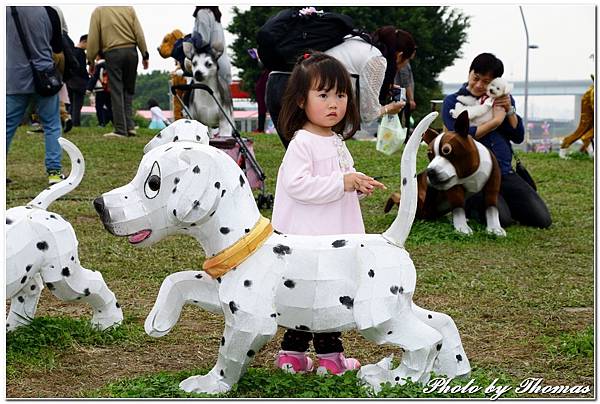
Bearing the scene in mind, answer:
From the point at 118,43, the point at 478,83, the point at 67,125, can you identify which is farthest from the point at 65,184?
Result: the point at 67,125

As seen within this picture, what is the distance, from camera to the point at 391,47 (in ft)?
25.9

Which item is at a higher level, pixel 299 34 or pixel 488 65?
pixel 299 34

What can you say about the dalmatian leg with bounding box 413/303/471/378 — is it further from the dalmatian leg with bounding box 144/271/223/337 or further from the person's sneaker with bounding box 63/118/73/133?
the person's sneaker with bounding box 63/118/73/133

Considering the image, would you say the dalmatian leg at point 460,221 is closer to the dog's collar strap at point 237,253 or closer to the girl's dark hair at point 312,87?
the girl's dark hair at point 312,87

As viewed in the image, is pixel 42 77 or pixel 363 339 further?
pixel 42 77

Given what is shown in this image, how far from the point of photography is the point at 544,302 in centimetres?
540

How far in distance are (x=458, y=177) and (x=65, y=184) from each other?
12.1ft

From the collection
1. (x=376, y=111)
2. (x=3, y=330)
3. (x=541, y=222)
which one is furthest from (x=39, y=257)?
(x=541, y=222)

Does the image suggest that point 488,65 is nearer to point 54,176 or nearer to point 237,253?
point 54,176

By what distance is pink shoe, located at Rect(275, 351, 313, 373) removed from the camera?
395 centimetres

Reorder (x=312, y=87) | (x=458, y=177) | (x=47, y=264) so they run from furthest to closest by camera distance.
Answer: (x=458, y=177)
(x=47, y=264)
(x=312, y=87)

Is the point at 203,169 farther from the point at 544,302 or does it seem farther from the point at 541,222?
the point at 541,222

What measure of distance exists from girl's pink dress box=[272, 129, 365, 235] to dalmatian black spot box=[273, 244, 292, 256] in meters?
0.29

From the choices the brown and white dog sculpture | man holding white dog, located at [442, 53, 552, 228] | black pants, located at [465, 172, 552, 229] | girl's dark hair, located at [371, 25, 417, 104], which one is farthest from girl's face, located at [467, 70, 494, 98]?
black pants, located at [465, 172, 552, 229]
